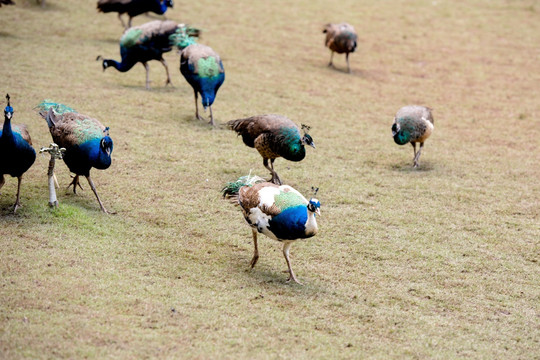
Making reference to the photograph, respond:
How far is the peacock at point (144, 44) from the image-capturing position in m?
11.3

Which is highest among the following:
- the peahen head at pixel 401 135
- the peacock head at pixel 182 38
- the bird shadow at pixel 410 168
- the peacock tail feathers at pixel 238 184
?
the peacock head at pixel 182 38

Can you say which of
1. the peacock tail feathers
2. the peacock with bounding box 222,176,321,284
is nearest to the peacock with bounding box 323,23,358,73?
the peacock tail feathers

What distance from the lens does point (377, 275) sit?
6457 mm

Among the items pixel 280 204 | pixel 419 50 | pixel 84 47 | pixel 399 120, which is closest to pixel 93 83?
pixel 84 47

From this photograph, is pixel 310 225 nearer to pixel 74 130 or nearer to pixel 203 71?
pixel 74 130

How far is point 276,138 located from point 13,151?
3.00m

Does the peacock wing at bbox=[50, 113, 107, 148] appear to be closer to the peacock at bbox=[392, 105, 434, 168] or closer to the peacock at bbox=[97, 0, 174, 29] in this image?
the peacock at bbox=[392, 105, 434, 168]

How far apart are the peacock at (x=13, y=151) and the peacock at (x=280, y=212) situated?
2312 millimetres

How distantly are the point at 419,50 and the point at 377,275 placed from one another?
10.4m

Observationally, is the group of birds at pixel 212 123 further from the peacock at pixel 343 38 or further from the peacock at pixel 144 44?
the peacock at pixel 343 38

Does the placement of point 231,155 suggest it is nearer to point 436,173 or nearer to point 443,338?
point 436,173

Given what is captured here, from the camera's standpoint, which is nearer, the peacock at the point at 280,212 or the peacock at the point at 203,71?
the peacock at the point at 280,212

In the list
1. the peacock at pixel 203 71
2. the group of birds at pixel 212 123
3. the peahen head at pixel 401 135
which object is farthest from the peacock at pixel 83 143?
the peahen head at pixel 401 135

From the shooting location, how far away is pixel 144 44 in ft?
37.0
